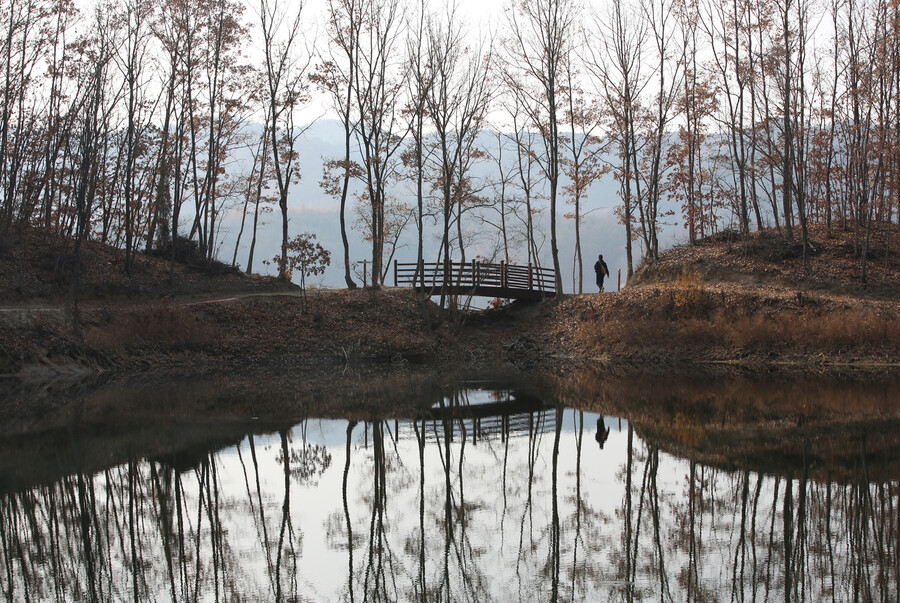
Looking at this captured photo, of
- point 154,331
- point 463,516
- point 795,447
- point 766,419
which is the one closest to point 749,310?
point 766,419

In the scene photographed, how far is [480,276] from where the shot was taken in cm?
3331

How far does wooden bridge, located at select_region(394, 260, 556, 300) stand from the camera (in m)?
32.9

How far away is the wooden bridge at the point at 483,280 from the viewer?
3290 centimetres

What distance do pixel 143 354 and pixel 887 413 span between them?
22.5m

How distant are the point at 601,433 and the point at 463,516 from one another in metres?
5.44

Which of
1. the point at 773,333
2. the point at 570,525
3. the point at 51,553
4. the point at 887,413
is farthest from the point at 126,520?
the point at 773,333

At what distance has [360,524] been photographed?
746 centimetres

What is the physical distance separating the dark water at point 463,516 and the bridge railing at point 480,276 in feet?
66.6

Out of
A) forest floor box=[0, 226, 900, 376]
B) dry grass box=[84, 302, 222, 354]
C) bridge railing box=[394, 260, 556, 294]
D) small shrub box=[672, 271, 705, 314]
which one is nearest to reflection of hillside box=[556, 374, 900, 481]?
forest floor box=[0, 226, 900, 376]

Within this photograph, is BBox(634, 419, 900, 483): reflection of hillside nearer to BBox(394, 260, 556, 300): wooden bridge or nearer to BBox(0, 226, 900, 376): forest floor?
BBox(0, 226, 900, 376): forest floor

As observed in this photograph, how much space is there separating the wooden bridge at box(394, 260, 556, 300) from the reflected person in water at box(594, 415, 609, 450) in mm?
18350

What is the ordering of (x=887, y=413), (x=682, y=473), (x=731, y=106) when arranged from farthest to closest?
(x=731, y=106) < (x=887, y=413) < (x=682, y=473)

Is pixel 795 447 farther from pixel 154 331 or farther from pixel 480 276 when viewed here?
pixel 480 276

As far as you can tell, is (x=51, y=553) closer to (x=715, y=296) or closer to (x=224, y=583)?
(x=224, y=583)
